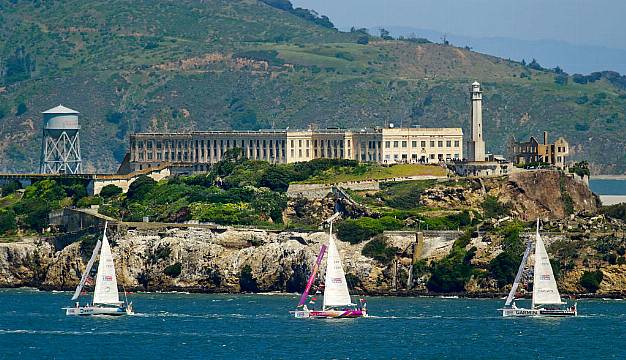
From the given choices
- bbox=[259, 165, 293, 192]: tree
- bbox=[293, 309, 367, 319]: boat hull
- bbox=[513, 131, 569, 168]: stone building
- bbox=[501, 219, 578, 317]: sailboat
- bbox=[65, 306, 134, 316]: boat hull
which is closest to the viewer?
bbox=[501, 219, 578, 317]: sailboat

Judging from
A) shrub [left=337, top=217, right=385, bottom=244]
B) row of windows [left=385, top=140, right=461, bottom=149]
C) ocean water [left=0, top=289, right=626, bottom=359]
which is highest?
row of windows [left=385, top=140, right=461, bottom=149]

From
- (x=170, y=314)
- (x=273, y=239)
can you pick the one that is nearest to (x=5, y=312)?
(x=170, y=314)

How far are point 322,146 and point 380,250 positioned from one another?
43.2 meters

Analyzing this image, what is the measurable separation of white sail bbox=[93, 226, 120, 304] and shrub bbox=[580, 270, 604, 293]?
32872 mm

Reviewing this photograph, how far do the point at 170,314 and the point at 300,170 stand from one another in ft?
148

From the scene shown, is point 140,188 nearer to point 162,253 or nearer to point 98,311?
point 162,253

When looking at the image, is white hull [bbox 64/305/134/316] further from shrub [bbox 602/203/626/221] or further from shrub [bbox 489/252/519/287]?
shrub [bbox 602/203/626/221]

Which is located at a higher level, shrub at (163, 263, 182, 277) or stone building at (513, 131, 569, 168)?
stone building at (513, 131, 569, 168)

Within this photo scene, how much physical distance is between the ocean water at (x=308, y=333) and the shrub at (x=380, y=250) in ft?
23.2

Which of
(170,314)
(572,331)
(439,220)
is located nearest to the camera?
(572,331)

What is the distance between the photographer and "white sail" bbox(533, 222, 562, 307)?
122875 mm

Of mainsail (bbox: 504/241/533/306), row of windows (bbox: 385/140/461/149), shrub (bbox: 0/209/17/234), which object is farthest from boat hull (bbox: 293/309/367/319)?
row of windows (bbox: 385/140/461/149)

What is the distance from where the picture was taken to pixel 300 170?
172 metres

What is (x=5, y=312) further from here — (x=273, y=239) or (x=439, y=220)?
(x=439, y=220)
